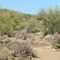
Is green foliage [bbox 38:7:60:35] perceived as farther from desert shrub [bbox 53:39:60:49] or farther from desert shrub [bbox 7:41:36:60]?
desert shrub [bbox 7:41:36:60]

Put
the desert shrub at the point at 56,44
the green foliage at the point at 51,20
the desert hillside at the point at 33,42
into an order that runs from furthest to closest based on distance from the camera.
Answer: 1. the green foliage at the point at 51,20
2. the desert shrub at the point at 56,44
3. the desert hillside at the point at 33,42

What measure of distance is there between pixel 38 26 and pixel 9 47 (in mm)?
21915

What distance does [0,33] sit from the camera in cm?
3156

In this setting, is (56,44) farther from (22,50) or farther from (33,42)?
(22,50)

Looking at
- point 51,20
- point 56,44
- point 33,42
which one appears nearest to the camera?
point 56,44

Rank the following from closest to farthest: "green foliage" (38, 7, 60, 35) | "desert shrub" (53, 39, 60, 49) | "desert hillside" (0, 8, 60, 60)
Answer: "desert hillside" (0, 8, 60, 60), "desert shrub" (53, 39, 60, 49), "green foliage" (38, 7, 60, 35)

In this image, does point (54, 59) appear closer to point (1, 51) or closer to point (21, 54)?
point (21, 54)

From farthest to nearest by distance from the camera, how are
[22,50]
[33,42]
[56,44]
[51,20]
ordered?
1. [51,20]
2. [33,42]
3. [56,44]
4. [22,50]

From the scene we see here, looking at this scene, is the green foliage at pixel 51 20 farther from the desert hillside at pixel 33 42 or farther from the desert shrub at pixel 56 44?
the desert shrub at pixel 56 44

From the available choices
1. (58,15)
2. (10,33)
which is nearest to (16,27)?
(10,33)

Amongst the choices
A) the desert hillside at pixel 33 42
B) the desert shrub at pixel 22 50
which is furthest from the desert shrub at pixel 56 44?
the desert shrub at pixel 22 50

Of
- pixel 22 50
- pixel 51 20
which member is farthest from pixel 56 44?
pixel 51 20

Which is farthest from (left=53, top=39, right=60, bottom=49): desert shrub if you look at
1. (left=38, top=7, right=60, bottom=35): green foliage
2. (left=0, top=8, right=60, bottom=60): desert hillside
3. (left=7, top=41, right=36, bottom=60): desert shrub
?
(left=38, top=7, right=60, bottom=35): green foliage

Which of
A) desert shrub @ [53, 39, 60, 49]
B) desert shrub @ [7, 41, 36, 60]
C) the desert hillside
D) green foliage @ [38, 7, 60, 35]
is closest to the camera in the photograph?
desert shrub @ [7, 41, 36, 60]
